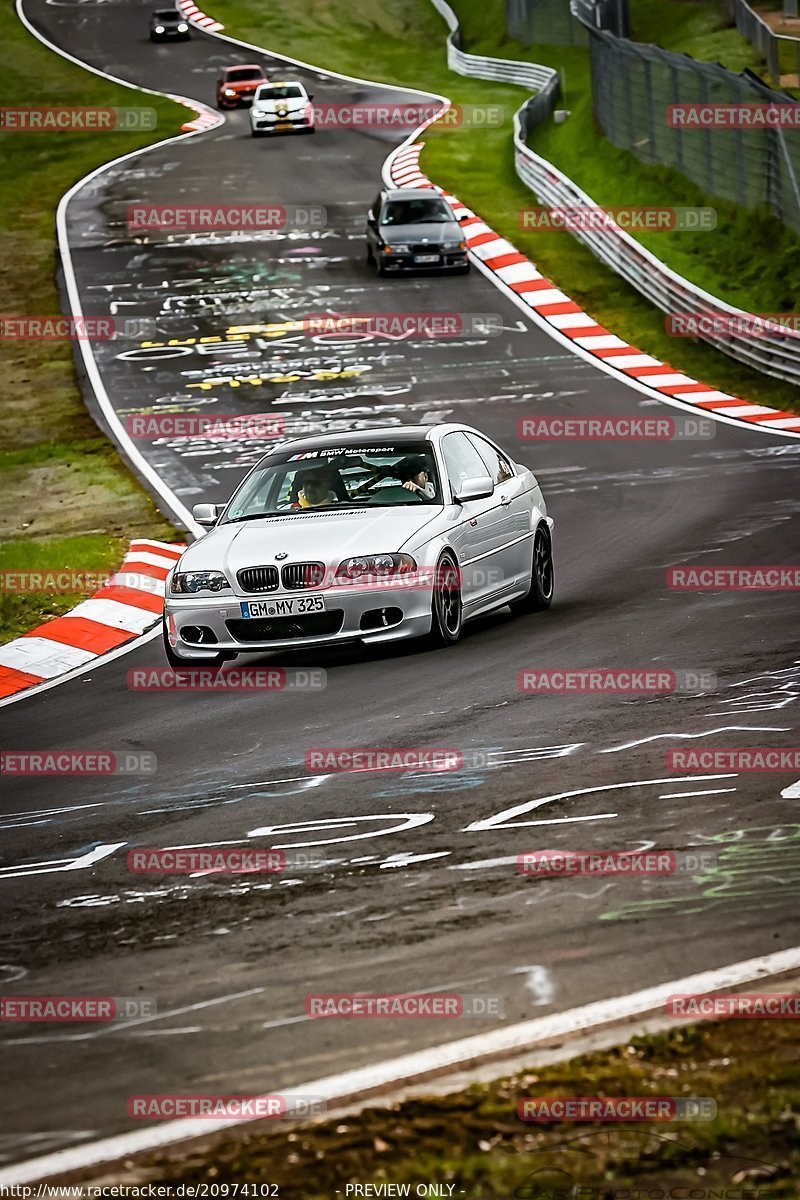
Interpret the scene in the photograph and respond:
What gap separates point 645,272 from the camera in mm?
29141

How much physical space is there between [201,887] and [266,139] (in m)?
42.4

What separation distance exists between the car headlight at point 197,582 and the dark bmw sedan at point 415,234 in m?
20.5

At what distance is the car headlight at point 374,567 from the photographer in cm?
1164

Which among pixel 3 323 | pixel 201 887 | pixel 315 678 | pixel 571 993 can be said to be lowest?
pixel 3 323

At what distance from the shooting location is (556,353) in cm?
2698

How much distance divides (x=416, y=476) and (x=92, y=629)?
324 cm

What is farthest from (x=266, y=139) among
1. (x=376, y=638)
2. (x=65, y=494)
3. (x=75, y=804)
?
(x=75, y=804)

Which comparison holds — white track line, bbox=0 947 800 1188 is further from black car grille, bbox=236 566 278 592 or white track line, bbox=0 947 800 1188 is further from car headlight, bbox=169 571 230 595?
car headlight, bbox=169 571 230 595

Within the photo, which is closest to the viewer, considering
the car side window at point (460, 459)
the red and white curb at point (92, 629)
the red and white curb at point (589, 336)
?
the car side window at point (460, 459)

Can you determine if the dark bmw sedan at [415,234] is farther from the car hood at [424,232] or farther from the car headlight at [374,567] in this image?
the car headlight at [374,567]

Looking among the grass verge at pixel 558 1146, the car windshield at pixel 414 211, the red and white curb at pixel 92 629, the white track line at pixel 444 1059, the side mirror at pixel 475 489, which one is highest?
the grass verge at pixel 558 1146

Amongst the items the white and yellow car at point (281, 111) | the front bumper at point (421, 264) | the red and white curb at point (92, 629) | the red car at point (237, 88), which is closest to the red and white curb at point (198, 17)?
the red car at point (237, 88)

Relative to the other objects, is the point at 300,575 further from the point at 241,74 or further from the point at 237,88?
the point at 241,74

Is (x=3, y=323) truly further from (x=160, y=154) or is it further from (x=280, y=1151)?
(x=280, y=1151)
